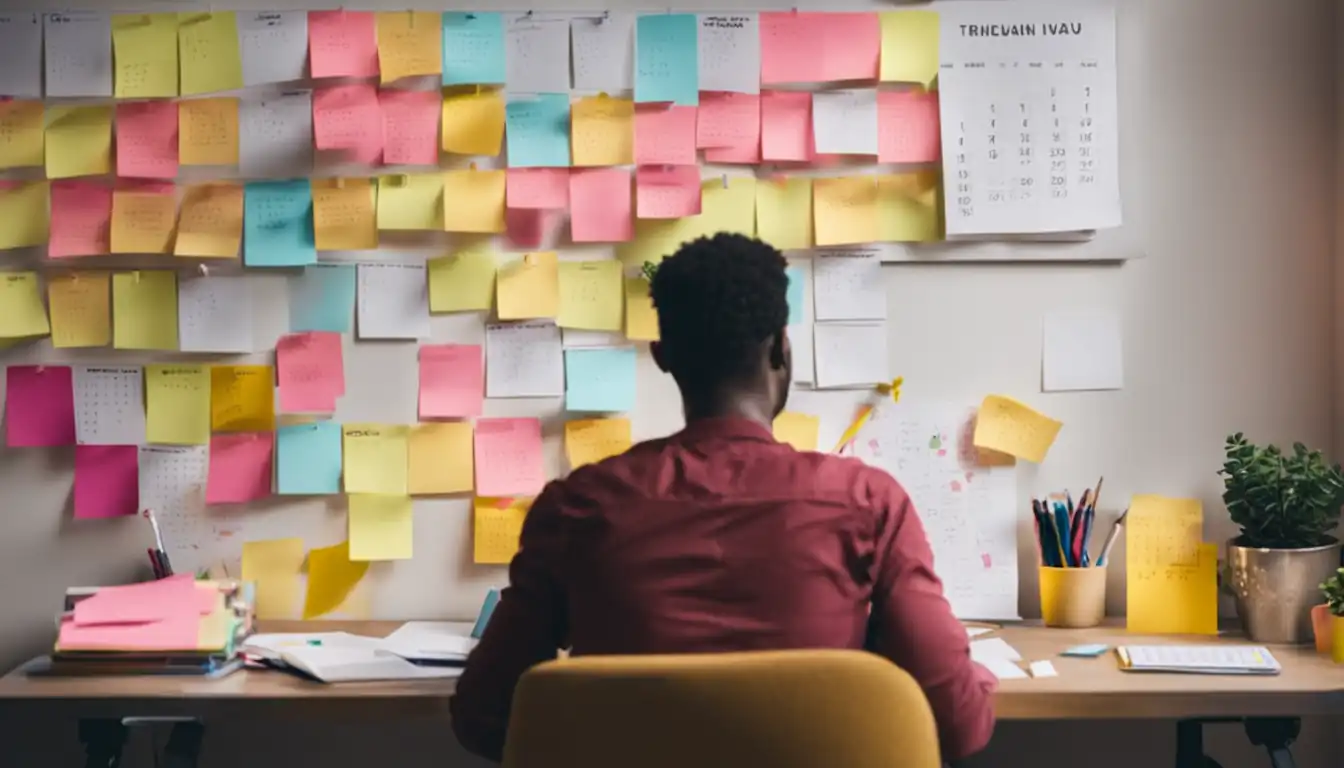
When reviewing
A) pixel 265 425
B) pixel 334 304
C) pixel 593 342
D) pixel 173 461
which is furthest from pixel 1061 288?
pixel 173 461

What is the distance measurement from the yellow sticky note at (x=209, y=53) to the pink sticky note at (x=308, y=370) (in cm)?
43

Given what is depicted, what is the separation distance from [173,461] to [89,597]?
0.32 metres

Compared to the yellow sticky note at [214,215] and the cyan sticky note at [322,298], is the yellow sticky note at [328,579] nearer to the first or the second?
the cyan sticky note at [322,298]

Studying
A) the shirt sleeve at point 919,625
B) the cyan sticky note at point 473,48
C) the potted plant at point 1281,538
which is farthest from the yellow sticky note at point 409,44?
the potted plant at point 1281,538

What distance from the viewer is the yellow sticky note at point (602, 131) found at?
6.73ft

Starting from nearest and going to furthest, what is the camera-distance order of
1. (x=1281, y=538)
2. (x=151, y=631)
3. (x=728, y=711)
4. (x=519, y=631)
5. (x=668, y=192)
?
(x=728, y=711) < (x=519, y=631) < (x=151, y=631) < (x=1281, y=538) < (x=668, y=192)

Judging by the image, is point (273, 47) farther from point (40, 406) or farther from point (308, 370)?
point (40, 406)

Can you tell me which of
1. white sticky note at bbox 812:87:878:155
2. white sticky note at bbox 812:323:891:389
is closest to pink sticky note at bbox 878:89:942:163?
white sticky note at bbox 812:87:878:155

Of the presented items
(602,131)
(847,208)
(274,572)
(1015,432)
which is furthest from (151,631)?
(1015,432)

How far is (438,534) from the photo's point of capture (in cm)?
210

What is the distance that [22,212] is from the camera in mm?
2078

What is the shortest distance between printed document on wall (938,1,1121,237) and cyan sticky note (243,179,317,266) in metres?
1.05

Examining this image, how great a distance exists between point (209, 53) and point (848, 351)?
3.80 ft

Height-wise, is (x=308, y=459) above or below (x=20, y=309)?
below
